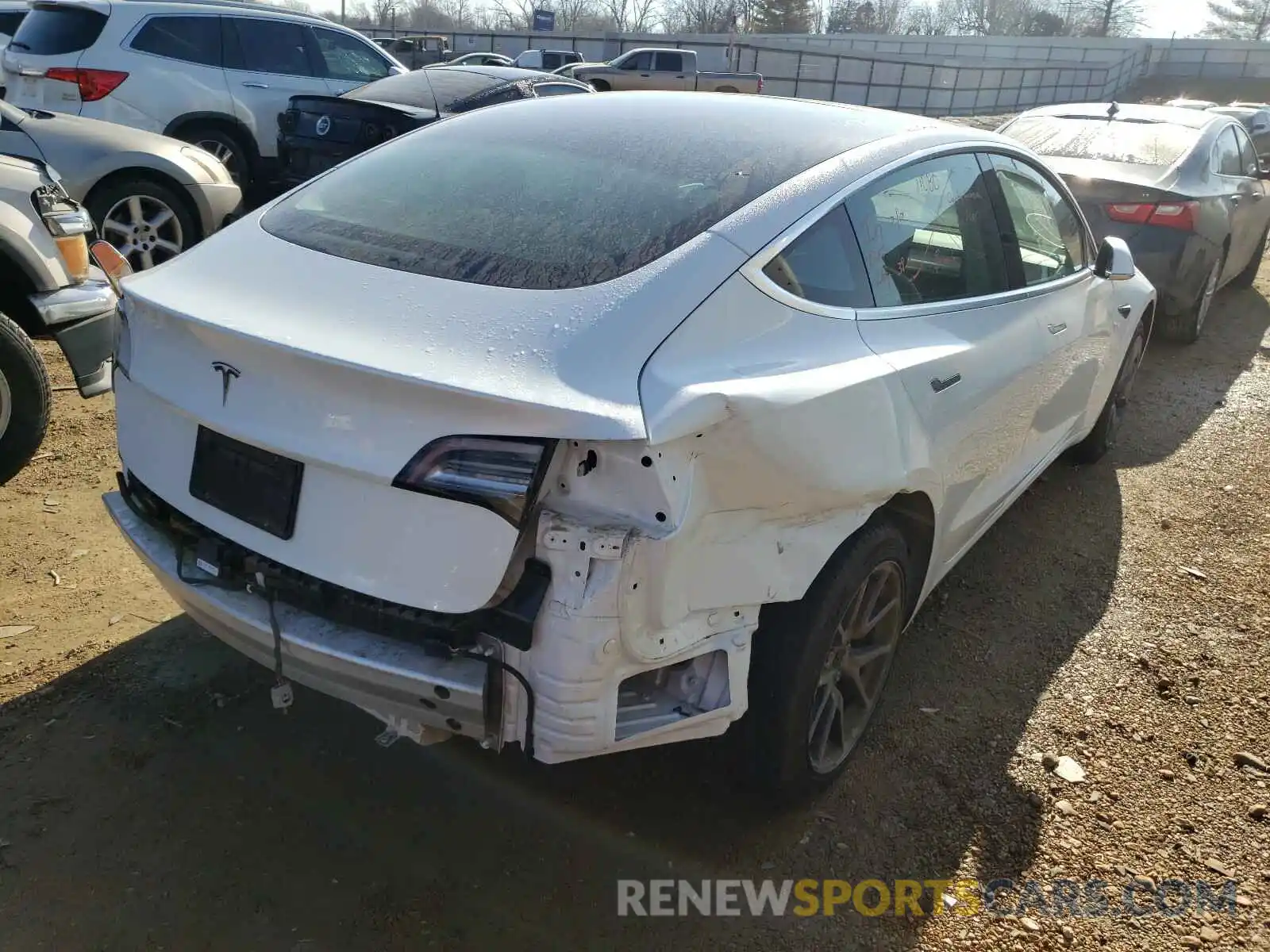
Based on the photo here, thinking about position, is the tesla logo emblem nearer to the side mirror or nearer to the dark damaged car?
the side mirror

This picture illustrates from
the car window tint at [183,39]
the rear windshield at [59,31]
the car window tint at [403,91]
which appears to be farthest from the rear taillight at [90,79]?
the car window tint at [403,91]

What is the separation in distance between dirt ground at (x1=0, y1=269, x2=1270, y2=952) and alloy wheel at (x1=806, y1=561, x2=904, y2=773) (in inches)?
6.2

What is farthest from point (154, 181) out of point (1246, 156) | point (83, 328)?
point (1246, 156)

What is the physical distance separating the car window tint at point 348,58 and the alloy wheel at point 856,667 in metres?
8.99

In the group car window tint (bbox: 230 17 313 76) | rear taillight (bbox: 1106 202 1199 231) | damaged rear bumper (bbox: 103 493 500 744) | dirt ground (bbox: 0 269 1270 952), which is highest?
car window tint (bbox: 230 17 313 76)

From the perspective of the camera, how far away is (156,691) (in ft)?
9.44

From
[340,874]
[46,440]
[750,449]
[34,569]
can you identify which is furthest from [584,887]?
[46,440]

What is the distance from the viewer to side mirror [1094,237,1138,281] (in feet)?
13.2

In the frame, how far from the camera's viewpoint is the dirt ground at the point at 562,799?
2.24m

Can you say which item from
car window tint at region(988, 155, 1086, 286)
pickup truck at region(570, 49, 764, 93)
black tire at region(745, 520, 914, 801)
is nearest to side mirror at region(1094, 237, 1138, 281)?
car window tint at region(988, 155, 1086, 286)

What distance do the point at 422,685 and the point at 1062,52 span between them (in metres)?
54.0

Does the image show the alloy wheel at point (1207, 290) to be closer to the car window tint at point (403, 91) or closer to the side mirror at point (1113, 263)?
the side mirror at point (1113, 263)

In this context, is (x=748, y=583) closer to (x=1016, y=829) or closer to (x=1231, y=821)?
(x=1016, y=829)
